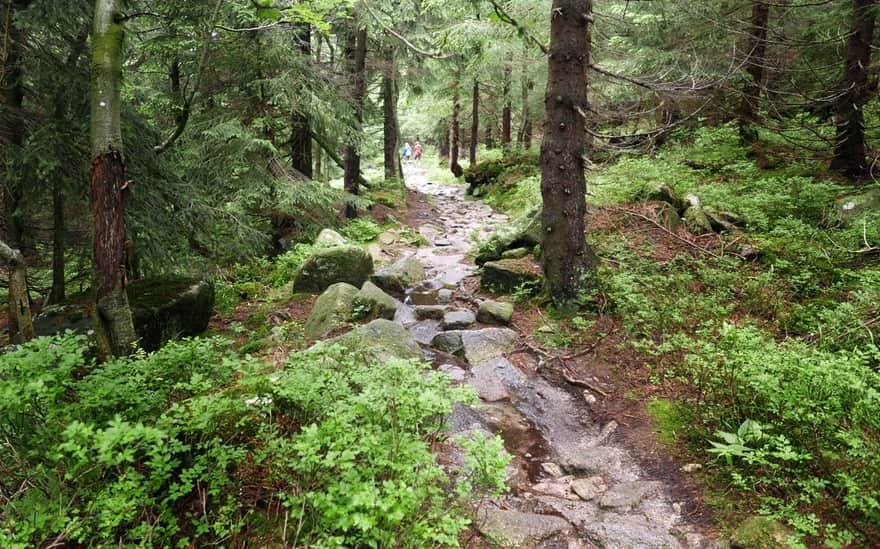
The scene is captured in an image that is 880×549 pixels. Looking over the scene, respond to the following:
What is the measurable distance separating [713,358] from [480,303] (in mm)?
4337

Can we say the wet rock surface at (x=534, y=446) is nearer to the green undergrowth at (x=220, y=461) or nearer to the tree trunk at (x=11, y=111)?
the green undergrowth at (x=220, y=461)

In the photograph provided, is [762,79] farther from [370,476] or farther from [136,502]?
[136,502]

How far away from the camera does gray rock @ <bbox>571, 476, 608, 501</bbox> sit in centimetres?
400

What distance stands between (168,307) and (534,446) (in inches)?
224

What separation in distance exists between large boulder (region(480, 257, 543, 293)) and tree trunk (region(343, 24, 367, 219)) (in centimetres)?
668

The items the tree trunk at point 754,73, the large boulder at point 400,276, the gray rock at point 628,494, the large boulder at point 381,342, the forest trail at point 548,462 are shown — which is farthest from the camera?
the tree trunk at point 754,73

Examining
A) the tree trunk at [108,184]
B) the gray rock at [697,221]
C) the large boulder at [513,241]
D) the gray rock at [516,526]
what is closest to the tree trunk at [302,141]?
the large boulder at [513,241]

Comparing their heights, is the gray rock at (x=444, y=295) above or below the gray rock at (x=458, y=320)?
below

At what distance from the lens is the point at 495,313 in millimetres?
7629

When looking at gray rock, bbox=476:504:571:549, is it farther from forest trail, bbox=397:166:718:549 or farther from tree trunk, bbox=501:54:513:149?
tree trunk, bbox=501:54:513:149

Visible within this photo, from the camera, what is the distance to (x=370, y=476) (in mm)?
2582

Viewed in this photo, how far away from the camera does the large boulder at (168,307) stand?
6.45 metres

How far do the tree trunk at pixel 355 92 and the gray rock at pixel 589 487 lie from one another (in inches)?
448

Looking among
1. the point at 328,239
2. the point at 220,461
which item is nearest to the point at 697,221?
the point at 328,239
